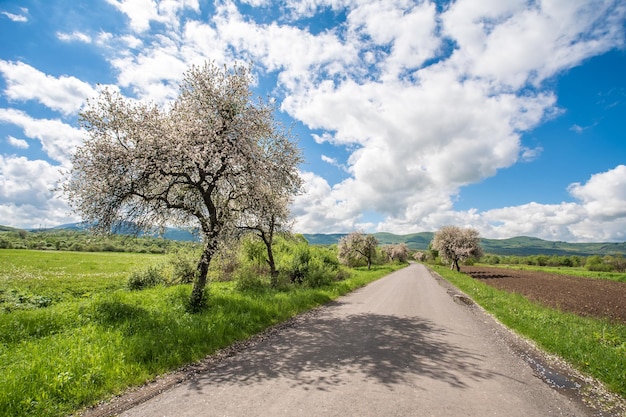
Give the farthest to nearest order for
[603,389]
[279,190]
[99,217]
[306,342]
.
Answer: [279,190]
[99,217]
[306,342]
[603,389]

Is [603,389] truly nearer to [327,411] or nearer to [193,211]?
[327,411]

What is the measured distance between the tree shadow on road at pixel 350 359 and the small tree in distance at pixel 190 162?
19.3ft

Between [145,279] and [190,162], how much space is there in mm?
16085

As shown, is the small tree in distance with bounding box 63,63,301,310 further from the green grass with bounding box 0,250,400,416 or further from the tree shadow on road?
the tree shadow on road

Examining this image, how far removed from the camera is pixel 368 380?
7348 millimetres

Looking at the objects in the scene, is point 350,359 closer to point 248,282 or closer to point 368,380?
point 368,380

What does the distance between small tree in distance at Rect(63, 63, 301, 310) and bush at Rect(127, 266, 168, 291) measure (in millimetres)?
10886

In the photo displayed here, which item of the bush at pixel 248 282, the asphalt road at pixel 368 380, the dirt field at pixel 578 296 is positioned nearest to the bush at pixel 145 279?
the bush at pixel 248 282

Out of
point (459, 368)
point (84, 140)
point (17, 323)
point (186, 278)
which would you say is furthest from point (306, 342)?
point (186, 278)

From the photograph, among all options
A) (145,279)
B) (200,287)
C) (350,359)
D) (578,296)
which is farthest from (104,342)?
(578,296)

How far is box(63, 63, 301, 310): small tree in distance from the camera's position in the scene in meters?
12.0

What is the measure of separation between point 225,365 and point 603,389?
10118 mm

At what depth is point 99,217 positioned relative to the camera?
1231 centimetres

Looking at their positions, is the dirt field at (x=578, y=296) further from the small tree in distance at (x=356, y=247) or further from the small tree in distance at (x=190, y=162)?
the small tree in distance at (x=356, y=247)
